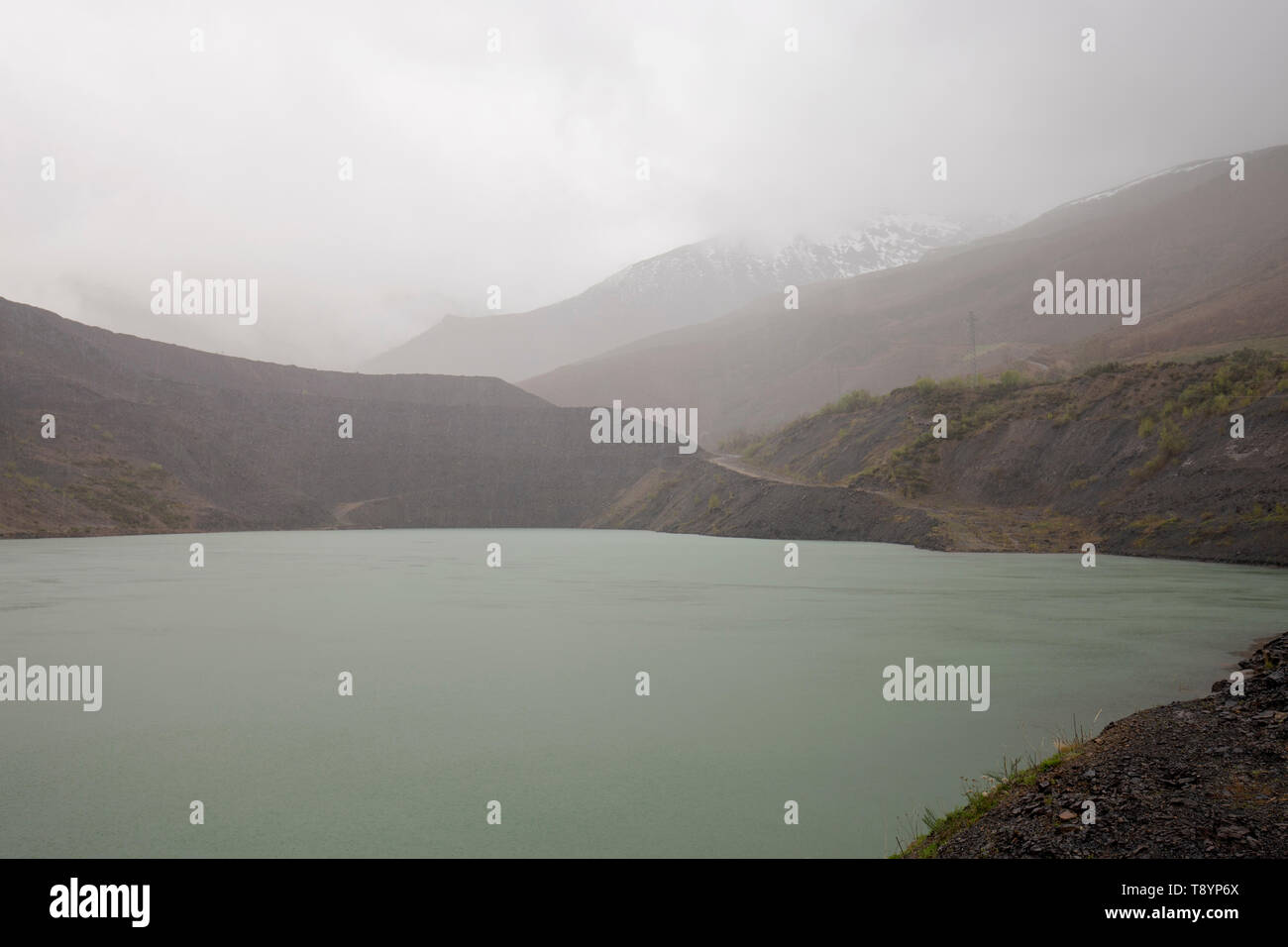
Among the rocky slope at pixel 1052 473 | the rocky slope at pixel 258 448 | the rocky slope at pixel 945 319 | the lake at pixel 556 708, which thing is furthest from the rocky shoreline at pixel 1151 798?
the rocky slope at pixel 945 319

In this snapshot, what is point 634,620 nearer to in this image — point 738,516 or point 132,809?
point 132,809

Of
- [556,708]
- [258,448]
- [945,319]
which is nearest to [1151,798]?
[556,708]

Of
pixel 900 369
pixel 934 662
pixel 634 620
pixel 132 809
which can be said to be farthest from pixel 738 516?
pixel 900 369

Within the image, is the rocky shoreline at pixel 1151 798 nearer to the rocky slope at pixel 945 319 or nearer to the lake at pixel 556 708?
the lake at pixel 556 708

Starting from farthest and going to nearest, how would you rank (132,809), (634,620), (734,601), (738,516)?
(738,516) → (734,601) → (634,620) → (132,809)

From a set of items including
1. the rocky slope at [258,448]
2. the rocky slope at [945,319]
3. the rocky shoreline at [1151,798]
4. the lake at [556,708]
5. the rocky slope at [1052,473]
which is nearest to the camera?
the rocky shoreline at [1151,798]

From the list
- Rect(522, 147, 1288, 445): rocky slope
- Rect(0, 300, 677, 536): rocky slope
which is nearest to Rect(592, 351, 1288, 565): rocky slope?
Rect(0, 300, 677, 536): rocky slope

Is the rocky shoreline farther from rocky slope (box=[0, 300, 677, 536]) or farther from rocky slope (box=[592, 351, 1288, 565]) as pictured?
rocky slope (box=[0, 300, 677, 536])
